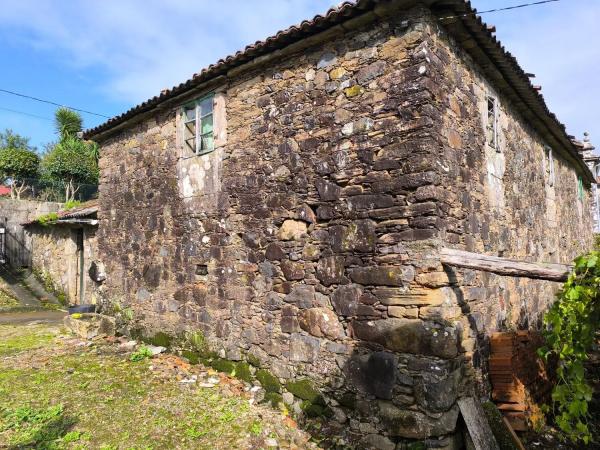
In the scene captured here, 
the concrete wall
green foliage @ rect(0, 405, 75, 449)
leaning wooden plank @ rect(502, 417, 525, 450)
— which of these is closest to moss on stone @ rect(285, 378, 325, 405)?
Answer: leaning wooden plank @ rect(502, 417, 525, 450)

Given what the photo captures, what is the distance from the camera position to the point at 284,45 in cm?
500

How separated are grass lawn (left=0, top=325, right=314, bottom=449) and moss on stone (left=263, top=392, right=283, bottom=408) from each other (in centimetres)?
9

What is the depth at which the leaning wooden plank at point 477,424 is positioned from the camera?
3664 millimetres

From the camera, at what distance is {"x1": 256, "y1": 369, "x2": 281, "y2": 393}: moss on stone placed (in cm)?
504

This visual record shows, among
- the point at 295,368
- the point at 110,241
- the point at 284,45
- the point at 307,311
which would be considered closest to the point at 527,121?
the point at 284,45

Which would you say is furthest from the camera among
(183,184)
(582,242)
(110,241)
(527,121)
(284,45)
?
(582,242)

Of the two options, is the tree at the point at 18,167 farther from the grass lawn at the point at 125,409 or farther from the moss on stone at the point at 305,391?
the moss on stone at the point at 305,391

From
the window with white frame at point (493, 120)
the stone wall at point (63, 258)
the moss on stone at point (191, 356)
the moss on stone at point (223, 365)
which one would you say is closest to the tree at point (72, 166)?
the stone wall at point (63, 258)

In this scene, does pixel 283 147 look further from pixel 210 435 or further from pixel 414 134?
pixel 210 435

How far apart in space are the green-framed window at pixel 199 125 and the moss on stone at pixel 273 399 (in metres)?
3.44

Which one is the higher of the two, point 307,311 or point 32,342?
point 307,311

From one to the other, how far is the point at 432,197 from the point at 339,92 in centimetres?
161

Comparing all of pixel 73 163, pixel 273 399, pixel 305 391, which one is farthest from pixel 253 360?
pixel 73 163

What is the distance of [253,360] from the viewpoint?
17.6ft
